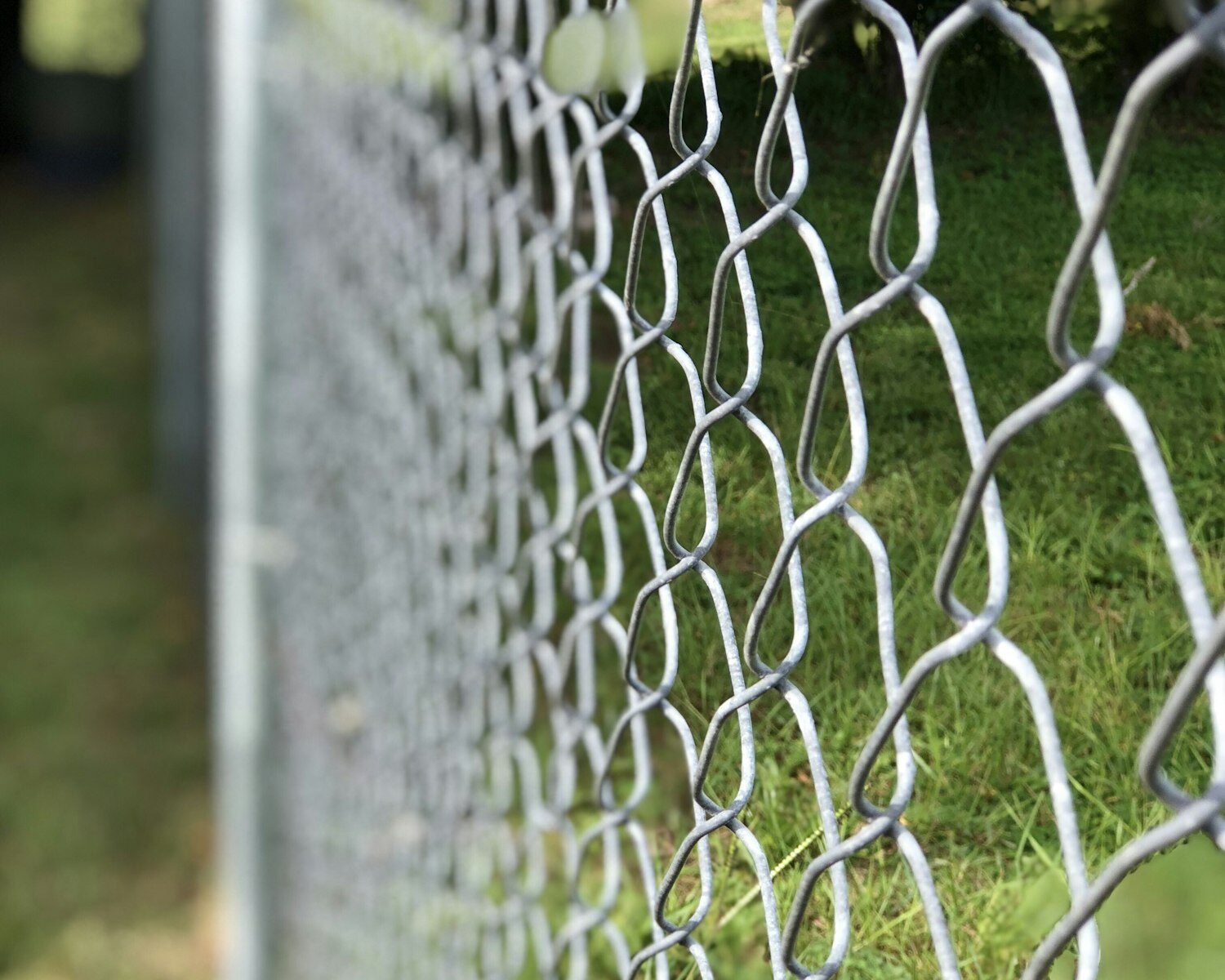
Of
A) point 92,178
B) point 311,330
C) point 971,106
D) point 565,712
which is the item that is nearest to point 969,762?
point 971,106

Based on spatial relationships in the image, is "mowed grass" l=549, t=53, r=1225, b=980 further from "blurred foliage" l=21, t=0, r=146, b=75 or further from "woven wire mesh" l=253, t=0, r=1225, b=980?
"blurred foliage" l=21, t=0, r=146, b=75

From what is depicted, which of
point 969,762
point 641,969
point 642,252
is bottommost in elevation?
point 641,969

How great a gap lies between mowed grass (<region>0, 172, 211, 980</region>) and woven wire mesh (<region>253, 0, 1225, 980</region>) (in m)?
0.91

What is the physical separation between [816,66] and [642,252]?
0.29m

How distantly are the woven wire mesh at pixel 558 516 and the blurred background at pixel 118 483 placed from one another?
4cm

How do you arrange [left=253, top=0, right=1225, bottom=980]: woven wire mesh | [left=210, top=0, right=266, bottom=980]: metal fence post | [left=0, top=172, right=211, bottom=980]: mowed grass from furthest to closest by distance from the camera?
[left=0, top=172, right=211, bottom=980]: mowed grass < [left=210, top=0, right=266, bottom=980]: metal fence post < [left=253, top=0, right=1225, bottom=980]: woven wire mesh

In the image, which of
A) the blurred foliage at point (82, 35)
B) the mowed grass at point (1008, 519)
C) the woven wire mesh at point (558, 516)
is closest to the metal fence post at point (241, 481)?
the woven wire mesh at point (558, 516)

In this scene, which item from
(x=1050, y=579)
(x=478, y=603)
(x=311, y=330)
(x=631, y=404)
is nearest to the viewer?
(x=1050, y=579)

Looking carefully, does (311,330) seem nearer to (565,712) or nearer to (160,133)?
(565,712)

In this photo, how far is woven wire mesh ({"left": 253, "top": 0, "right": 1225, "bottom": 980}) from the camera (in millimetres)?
410

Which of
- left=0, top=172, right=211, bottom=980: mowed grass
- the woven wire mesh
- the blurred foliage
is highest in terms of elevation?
the blurred foliage

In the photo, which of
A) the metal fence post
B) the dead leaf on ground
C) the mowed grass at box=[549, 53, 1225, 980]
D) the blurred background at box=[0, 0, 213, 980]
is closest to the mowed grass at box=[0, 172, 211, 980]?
the blurred background at box=[0, 0, 213, 980]

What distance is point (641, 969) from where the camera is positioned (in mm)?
820

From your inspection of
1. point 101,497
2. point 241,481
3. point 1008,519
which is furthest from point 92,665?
point 1008,519
